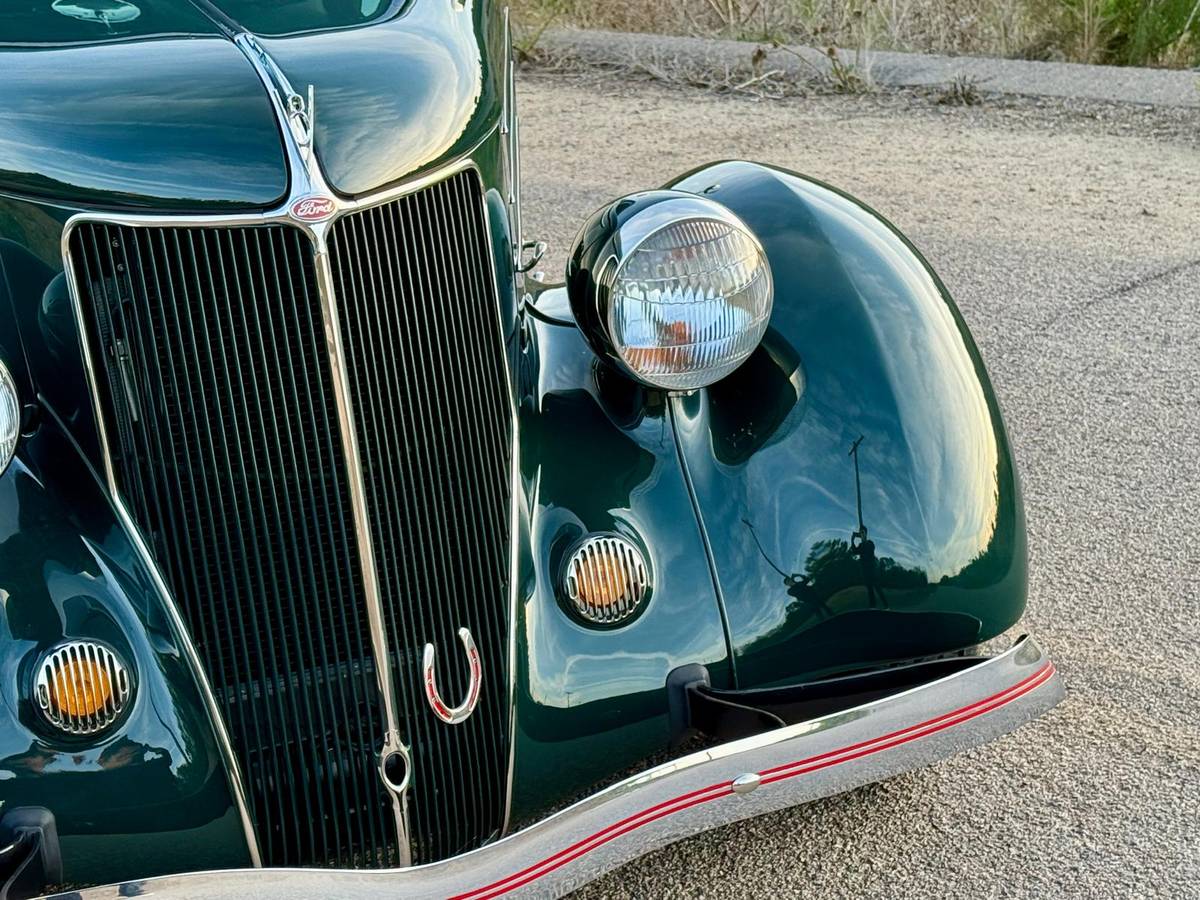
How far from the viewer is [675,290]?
2322 millimetres

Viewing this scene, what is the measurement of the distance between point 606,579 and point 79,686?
0.80 metres

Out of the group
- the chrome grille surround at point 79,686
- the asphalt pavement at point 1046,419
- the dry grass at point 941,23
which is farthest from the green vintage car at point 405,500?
the dry grass at point 941,23

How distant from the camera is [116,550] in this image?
2.08 m

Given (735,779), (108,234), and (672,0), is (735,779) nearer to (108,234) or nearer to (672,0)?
(108,234)

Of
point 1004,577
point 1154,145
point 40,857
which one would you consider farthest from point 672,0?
point 40,857

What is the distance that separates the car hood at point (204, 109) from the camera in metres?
1.98

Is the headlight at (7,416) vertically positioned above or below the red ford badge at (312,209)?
below

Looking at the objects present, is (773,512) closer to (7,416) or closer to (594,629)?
(594,629)

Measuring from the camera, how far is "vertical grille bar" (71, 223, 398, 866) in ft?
6.57

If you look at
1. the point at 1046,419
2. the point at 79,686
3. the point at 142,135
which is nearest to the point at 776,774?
the point at 79,686

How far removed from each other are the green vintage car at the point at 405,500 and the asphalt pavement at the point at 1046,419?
1.53ft

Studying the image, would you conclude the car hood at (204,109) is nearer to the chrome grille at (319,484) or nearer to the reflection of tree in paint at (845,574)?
the chrome grille at (319,484)

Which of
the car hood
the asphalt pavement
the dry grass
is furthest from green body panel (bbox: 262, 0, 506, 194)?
the dry grass

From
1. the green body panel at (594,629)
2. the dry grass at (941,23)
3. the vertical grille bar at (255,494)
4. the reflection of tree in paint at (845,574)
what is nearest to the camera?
the vertical grille bar at (255,494)
